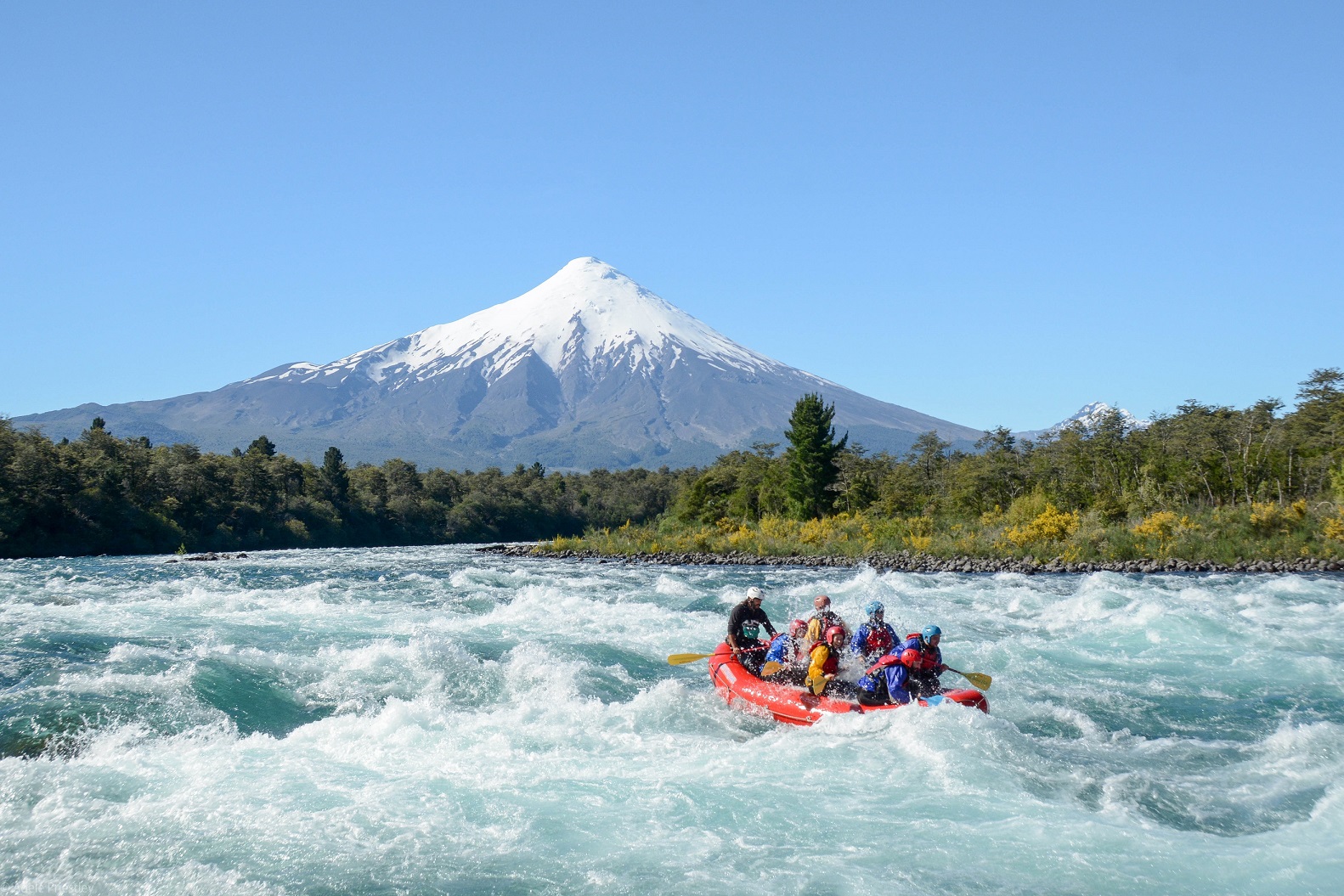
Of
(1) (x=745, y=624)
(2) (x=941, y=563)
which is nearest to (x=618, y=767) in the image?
(1) (x=745, y=624)

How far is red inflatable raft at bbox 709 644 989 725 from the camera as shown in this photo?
37.8 feet

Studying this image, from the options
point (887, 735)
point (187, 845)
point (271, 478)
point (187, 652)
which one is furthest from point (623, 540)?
point (187, 845)

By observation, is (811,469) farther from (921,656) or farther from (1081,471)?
(921,656)

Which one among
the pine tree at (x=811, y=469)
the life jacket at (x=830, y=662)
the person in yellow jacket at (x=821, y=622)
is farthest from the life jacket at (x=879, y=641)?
the pine tree at (x=811, y=469)

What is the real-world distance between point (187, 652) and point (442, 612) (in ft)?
24.2

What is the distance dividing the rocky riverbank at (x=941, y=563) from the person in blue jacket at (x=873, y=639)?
21.6 meters

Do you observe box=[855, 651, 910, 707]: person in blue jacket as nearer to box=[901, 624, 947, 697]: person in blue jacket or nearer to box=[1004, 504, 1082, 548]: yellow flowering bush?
box=[901, 624, 947, 697]: person in blue jacket

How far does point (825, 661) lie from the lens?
12500 mm

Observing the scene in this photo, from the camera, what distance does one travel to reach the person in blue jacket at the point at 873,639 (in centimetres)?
1334

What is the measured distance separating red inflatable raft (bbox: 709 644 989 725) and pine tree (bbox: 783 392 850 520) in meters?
41.4

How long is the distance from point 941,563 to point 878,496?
20.3 m

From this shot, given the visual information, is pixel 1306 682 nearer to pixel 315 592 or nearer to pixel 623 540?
pixel 315 592

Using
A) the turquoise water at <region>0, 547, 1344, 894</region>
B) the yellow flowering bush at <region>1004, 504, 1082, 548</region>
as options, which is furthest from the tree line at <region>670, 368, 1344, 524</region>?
the turquoise water at <region>0, 547, 1344, 894</region>

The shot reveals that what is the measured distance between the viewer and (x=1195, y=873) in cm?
773
